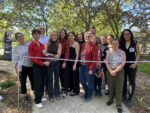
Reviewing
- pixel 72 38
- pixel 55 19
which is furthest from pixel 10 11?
pixel 72 38

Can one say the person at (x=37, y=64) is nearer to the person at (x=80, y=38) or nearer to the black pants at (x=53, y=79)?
the black pants at (x=53, y=79)

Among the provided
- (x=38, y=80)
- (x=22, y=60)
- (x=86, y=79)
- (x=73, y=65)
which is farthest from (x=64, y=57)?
(x=22, y=60)

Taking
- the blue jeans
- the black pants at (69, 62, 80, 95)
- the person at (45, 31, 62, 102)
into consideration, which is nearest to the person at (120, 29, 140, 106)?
the blue jeans

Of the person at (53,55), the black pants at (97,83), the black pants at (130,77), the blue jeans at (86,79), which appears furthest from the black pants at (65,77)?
the black pants at (130,77)

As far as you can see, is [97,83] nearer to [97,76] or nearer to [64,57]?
[97,76]

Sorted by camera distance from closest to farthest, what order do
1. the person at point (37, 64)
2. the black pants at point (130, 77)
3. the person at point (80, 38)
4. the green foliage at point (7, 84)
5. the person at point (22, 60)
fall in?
the person at point (37, 64) < the person at point (22, 60) < the black pants at point (130, 77) < the person at point (80, 38) < the green foliage at point (7, 84)

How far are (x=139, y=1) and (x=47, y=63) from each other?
32.9 feet

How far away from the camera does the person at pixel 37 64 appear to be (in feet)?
21.1

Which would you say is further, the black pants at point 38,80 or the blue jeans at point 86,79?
the blue jeans at point 86,79

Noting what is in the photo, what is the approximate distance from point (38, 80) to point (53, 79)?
47 centimetres

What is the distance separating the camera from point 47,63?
6.57 m

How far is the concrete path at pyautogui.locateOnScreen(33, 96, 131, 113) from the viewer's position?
22.0 feet

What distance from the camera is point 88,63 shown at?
6.78 metres

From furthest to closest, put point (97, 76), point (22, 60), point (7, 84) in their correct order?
point (7, 84) → point (97, 76) → point (22, 60)
